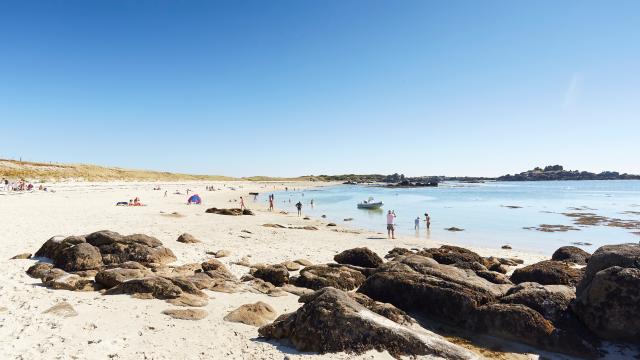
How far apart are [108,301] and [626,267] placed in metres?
12.7

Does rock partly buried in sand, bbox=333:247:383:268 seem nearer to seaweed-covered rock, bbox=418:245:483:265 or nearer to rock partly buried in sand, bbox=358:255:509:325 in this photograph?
seaweed-covered rock, bbox=418:245:483:265

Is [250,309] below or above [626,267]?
below

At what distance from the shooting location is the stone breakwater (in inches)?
312

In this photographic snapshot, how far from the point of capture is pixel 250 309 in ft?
31.6

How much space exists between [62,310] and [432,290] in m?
8.97

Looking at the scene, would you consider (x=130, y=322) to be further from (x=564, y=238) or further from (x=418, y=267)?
(x=564, y=238)

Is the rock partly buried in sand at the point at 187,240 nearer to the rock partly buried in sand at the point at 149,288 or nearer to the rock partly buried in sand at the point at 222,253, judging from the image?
the rock partly buried in sand at the point at 222,253

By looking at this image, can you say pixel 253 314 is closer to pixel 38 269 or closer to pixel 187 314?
pixel 187 314

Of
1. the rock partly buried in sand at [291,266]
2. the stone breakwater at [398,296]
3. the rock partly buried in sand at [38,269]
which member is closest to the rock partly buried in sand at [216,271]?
the stone breakwater at [398,296]

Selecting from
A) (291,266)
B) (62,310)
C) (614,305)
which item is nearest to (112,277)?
(62,310)

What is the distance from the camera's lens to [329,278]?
1297cm

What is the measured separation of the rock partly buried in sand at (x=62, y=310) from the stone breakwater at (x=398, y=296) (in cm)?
146

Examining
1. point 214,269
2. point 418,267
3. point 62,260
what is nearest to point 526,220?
point 418,267

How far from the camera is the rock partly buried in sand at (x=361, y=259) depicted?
15586 mm
